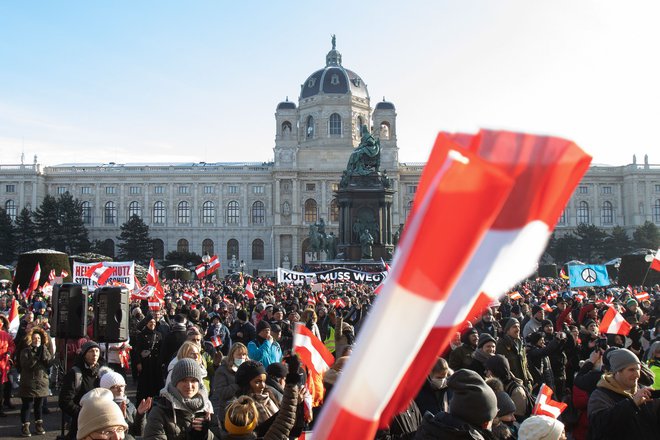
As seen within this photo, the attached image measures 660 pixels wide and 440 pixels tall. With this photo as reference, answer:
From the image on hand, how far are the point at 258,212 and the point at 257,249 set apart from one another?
434 centimetres

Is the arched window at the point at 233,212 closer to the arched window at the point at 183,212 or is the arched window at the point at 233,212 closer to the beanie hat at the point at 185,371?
the arched window at the point at 183,212

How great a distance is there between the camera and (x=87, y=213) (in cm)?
8438

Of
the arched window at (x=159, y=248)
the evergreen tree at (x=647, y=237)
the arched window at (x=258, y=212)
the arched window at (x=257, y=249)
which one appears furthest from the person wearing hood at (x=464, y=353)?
the arched window at (x=159, y=248)

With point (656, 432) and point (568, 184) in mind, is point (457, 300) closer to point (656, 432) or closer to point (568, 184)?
point (568, 184)

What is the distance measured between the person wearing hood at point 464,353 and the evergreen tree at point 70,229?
241ft

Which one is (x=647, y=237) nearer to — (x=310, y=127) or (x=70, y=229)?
(x=310, y=127)

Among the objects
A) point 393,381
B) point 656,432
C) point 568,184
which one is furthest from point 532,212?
point 656,432

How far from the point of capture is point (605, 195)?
3359 inches

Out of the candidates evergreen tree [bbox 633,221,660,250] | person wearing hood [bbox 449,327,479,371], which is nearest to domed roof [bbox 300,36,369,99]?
evergreen tree [bbox 633,221,660,250]

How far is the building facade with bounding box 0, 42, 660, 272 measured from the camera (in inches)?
3219

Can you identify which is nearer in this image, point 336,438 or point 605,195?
point 336,438

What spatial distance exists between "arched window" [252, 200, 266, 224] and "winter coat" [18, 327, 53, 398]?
74.1 m

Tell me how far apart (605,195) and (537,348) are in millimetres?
82608

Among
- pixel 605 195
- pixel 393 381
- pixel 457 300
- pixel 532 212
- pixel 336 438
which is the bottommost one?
pixel 336 438
